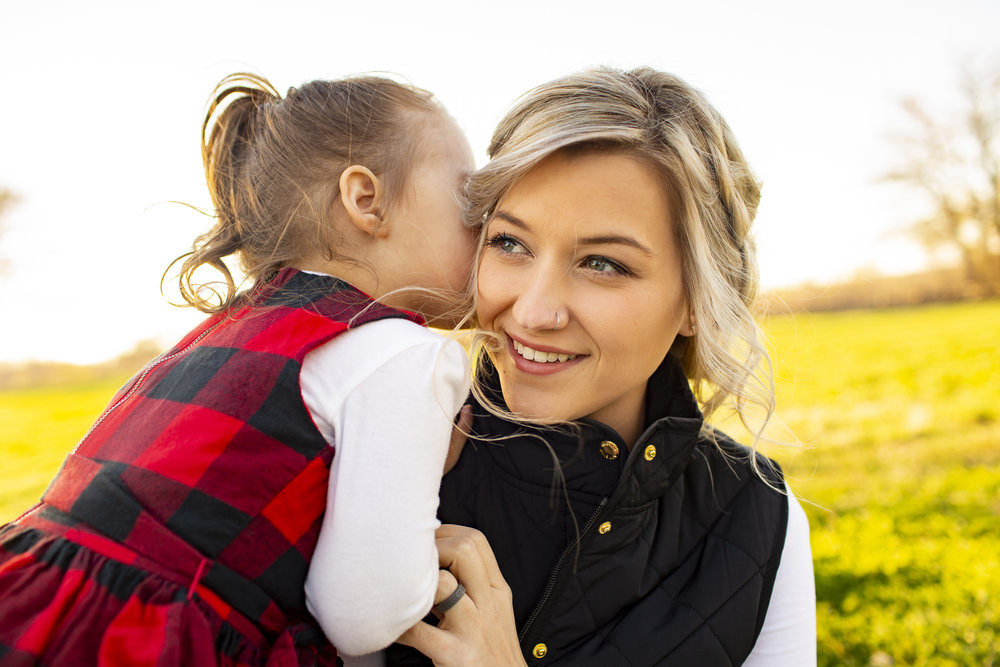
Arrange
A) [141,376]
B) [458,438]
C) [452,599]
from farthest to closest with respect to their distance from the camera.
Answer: [458,438], [141,376], [452,599]

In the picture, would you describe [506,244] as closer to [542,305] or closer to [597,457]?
[542,305]

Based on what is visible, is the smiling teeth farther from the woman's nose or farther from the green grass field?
the green grass field

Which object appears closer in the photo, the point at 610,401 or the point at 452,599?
the point at 452,599

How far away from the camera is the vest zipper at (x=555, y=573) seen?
6.08ft

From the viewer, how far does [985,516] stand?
184 inches

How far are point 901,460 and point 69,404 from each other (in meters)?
13.7

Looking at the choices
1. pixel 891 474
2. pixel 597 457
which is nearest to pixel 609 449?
pixel 597 457

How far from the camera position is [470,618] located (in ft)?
5.43

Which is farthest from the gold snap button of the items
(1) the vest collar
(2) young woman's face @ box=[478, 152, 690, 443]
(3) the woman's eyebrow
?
(3) the woman's eyebrow

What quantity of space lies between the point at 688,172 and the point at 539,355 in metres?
0.62

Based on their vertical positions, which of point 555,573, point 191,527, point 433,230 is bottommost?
point 555,573

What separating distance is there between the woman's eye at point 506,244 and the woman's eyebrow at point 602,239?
6cm

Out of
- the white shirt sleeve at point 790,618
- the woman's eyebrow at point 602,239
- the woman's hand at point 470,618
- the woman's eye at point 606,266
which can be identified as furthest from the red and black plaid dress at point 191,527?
the white shirt sleeve at point 790,618

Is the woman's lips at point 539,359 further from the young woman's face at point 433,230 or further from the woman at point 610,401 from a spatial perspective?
the young woman's face at point 433,230
